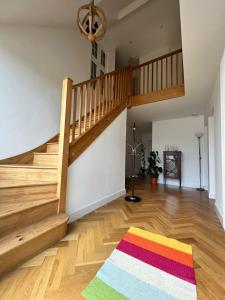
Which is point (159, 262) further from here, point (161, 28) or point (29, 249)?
point (161, 28)

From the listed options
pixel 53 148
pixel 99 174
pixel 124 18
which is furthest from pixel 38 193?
pixel 124 18

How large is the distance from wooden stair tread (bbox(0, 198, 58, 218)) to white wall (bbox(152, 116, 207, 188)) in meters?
4.61

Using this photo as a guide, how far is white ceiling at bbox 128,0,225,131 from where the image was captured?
1.56 metres

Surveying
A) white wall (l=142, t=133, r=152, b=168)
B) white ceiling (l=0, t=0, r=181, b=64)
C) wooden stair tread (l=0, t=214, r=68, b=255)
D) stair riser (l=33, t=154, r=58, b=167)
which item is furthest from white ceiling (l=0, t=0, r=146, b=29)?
white wall (l=142, t=133, r=152, b=168)

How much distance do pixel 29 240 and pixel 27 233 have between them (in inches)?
4.3

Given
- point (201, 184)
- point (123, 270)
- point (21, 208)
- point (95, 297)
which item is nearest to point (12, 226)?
point (21, 208)

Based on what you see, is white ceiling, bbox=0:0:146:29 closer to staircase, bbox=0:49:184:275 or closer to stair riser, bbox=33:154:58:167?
staircase, bbox=0:49:184:275

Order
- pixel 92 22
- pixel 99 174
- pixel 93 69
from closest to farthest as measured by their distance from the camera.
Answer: pixel 92 22 < pixel 99 174 < pixel 93 69

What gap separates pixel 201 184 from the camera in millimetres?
4910

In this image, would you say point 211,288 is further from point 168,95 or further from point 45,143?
point 168,95

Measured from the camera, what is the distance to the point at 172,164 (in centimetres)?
524

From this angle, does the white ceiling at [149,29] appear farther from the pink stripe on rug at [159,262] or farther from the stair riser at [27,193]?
the pink stripe on rug at [159,262]

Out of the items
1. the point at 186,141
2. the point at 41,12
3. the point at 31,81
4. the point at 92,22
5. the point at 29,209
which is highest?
the point at 41,12

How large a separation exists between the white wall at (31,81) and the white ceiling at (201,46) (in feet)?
7.87
